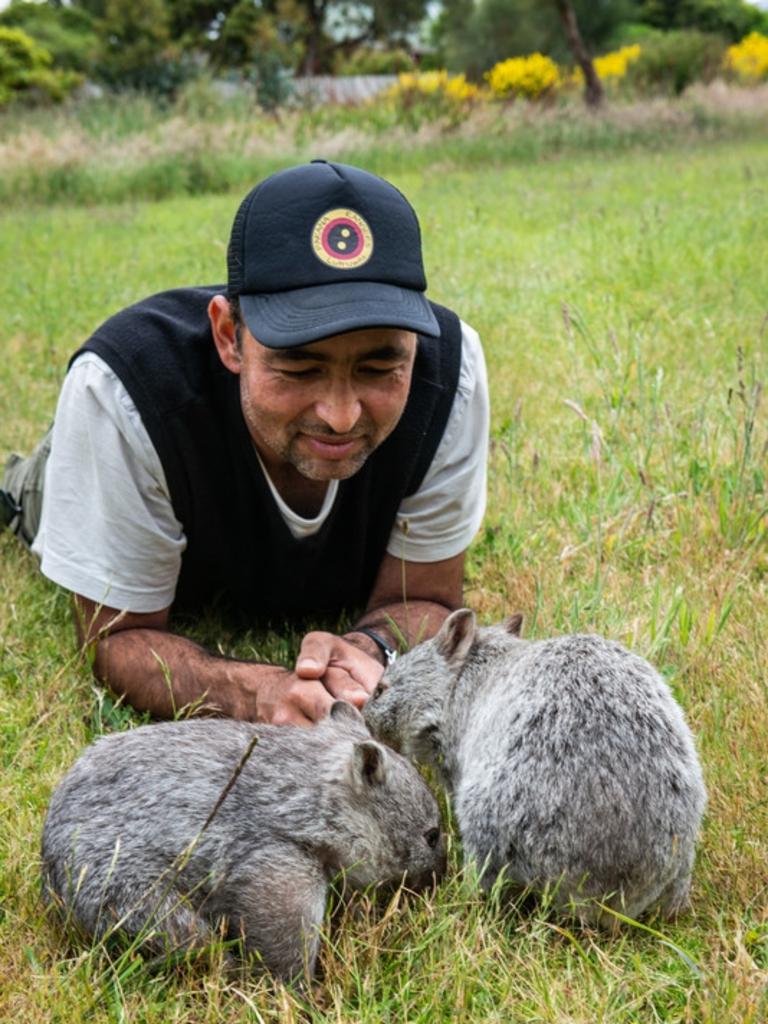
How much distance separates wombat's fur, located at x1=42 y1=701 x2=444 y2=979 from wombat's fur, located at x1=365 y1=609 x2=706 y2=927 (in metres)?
0.21

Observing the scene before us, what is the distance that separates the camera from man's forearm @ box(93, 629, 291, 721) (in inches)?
125

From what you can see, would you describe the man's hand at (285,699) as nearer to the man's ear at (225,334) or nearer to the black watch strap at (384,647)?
the black watch strap at (384,647)

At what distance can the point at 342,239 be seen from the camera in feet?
9.21

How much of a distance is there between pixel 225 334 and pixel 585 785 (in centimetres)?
158

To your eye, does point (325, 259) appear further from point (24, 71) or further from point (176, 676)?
point (24, 71)

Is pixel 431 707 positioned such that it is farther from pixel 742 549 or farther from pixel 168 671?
pixel 742 549

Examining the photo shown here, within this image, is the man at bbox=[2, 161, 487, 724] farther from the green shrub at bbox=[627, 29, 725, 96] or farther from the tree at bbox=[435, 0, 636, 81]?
the tree at bbox=[435, 0, 636, 81]

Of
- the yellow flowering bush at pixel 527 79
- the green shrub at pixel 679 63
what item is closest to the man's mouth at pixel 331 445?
the yellow flowering bush at pixel 527 79

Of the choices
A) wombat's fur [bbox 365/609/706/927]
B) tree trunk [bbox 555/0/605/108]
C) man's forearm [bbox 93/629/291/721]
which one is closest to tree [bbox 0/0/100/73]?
tree trunk [bbox 555/0/605/108]

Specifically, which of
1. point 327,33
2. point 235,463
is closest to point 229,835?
point 235,463

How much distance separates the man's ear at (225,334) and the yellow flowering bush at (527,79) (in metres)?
20.9

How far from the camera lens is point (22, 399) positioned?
20.9 ft

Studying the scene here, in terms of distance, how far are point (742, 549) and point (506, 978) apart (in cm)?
229

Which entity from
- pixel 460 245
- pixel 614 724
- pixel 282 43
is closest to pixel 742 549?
pixel 614 724
